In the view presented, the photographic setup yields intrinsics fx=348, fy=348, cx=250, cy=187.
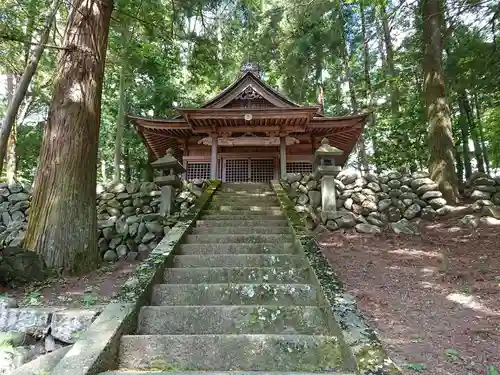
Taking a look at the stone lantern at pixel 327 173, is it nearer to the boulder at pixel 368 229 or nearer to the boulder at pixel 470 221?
the boulder at pixel 368 229

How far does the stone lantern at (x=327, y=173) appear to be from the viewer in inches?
304

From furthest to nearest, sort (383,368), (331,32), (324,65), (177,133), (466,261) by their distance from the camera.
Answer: (324,65)
(331,32)
(177,133)
(466,261)
(383,368)

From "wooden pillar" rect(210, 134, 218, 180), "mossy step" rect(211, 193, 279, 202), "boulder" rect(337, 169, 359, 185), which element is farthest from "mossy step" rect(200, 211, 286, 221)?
"wooden pillar" rect(210, 134, 218, 180)

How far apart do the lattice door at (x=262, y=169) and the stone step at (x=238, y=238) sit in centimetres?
803

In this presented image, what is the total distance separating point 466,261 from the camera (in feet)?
18.7

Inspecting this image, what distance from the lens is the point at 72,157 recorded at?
17.9ft

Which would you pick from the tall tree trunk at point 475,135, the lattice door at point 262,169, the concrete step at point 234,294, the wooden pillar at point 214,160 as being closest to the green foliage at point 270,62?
the tall tree trunk at point 475,135

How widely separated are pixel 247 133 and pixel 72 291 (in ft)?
27.1

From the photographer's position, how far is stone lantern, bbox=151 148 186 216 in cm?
760

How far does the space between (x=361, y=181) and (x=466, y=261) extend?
314 centimetres

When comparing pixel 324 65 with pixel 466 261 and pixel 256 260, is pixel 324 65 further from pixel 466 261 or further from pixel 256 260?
pixel 256 260

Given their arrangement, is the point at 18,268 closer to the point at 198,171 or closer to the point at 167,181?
the point at 167,181

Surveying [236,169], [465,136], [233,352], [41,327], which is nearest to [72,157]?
[41,327]

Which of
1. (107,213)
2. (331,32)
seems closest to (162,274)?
(107,213)
